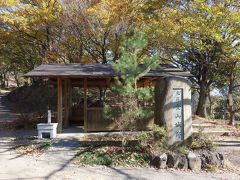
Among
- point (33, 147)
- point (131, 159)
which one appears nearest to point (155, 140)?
point (131, 159)

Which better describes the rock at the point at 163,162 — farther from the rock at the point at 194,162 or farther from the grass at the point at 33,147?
the grass at the point at 33,147

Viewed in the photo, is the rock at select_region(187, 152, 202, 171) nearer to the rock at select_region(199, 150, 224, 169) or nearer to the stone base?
the rock at select_region(199, 150, 224, 169)

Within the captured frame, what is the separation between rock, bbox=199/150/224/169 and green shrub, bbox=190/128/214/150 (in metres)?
0.56

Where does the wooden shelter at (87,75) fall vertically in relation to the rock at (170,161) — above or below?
above

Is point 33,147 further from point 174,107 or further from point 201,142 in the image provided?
point 201,142

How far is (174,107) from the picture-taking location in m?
9.68

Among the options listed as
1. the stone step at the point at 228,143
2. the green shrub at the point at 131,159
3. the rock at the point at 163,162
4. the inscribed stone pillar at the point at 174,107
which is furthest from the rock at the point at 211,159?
the stone step at the point at 228,143

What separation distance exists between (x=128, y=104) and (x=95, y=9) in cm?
1064

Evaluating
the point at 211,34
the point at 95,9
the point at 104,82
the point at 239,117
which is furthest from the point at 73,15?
the point at 239,117

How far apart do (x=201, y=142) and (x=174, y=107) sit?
133cm

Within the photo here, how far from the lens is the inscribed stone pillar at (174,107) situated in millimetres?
9586

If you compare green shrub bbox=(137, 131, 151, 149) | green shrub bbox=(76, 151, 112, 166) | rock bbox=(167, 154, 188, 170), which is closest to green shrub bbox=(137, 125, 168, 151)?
green shrub bbox=(137, 131, 151, 149)

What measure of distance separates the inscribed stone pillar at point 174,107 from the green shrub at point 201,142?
0.25m

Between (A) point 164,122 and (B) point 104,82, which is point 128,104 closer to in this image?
(A) point 164,122
